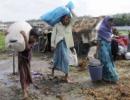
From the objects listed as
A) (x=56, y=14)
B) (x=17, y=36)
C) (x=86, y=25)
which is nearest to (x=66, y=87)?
(x=56, y=14)

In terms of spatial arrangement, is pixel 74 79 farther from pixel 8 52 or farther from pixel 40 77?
pixel 8 52

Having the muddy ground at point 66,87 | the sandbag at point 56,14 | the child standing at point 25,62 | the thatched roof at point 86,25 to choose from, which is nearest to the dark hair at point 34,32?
the child standing at point 25,62

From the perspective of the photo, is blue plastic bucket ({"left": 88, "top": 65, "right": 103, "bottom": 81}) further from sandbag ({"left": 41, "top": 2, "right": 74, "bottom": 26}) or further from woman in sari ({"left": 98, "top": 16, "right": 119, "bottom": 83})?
sandbag ({"left": 41, "top": 2, "right": 74, "bottom": 26})

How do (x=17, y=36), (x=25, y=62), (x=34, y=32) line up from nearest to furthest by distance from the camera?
(x=17, y=36), (x=34, y=32), (x=25, y=62)

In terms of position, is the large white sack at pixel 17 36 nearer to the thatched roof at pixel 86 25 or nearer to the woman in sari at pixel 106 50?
the woman in sari at pixel 106 50

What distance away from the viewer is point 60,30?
941 cm

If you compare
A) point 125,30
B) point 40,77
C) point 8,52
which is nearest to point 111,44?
point 40,77

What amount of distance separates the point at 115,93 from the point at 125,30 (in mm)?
13442

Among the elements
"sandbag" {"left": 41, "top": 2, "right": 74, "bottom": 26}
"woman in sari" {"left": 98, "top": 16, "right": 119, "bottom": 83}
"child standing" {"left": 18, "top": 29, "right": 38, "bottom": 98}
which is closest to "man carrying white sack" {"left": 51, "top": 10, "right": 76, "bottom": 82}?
"sandbag" {"left": 41, "top": 2, "right": 74, "bottom": 26}

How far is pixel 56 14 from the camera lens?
9320mm

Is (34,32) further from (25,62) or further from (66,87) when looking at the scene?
(66,87)

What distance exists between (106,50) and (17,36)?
2.63m

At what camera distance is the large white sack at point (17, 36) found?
7.50 meters

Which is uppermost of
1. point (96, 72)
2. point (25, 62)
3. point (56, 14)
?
point (56, 14)
